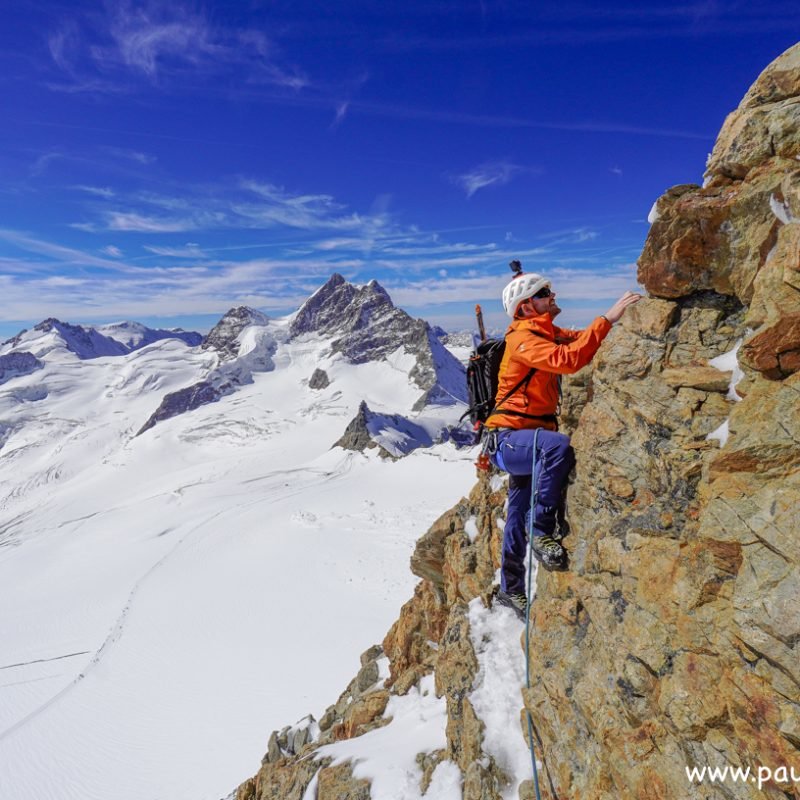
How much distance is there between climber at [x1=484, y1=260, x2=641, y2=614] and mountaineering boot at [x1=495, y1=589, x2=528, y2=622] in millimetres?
1230

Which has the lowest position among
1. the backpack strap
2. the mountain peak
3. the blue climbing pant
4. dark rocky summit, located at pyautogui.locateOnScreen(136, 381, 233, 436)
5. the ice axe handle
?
dark rocky summit, located at pyautogui.locateOnScreen(136, 381, 233, 436)

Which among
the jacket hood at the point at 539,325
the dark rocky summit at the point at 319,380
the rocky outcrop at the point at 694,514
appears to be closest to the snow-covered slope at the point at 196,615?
the rocky outcrop at the point at 694,514

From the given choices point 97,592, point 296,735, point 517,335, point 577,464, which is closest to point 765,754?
point 577,464

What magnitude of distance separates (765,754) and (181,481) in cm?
10012

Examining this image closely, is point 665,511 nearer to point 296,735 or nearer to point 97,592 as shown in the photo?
point 296,735

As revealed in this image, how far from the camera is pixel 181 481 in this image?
92438 mm

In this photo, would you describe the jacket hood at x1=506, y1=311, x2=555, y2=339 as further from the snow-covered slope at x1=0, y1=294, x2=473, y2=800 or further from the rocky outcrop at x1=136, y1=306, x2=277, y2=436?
the rocky outcrop at x1=136, y1=306, x2=277, y2=436

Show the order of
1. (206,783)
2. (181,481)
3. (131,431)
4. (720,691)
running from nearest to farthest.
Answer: (720,691) < (206,783) < (181,481) < (131,431)

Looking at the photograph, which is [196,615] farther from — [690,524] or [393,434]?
[393,434]

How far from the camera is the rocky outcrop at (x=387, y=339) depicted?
5374 inches

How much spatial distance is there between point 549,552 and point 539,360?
2391mm

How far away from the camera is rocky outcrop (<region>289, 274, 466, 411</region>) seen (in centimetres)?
13650

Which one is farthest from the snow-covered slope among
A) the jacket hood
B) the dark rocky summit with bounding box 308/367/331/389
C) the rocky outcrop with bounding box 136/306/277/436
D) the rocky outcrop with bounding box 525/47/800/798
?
the rocky outcrop with bounding box 136/306/277/436

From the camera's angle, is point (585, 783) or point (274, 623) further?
point (274, 623)
